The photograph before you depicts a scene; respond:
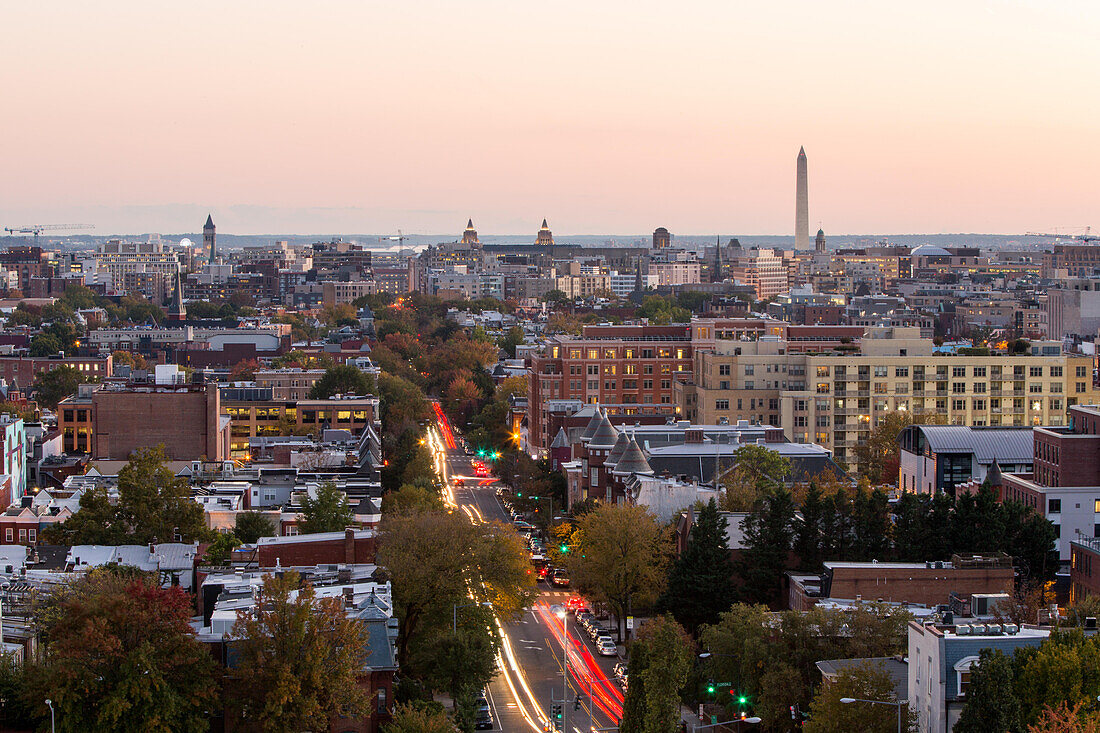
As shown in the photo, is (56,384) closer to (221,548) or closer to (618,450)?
(618,450)

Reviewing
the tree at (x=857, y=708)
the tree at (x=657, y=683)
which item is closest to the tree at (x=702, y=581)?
the tree at (x=657, y=683)

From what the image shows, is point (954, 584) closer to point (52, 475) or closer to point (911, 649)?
point (911, 649)

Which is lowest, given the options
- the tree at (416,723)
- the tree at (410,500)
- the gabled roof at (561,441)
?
the tree at (416,723)

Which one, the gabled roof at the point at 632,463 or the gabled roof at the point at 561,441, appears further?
the gabled roof at the point at 561,441

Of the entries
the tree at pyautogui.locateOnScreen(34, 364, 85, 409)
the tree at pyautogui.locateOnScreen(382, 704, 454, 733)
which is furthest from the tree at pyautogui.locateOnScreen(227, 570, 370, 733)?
the tree at pyautogui.locateOnScreen(34, 364, 85, 409)

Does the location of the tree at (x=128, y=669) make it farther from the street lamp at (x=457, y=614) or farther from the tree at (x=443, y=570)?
the tree at (x=443, y=570)

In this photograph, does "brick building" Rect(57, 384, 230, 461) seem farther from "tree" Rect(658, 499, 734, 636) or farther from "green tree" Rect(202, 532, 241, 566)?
"tree" Rect(658, 499, 734, 636)

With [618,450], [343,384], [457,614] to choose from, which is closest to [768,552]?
[457,614]
